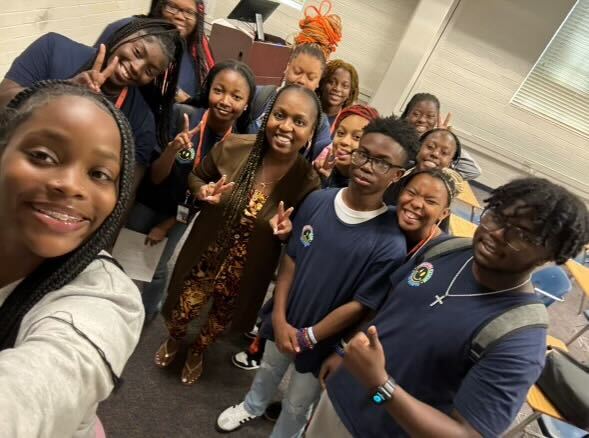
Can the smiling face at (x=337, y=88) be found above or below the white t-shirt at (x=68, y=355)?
above

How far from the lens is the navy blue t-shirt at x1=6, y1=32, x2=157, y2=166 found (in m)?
1.52

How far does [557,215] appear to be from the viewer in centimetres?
104

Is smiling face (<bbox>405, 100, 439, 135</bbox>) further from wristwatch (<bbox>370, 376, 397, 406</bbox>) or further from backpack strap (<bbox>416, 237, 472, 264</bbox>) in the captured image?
wristwatch (<bbox>370, 376, 397, 406</bbox>)

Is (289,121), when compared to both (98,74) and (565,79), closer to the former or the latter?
(98,74)

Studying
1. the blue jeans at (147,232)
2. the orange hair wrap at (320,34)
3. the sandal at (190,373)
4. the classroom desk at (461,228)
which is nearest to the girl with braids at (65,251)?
the blue jeans at (147,232)

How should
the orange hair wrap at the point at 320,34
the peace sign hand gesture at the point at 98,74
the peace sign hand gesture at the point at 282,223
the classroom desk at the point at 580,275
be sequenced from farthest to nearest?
1. the classroom desk at the point at 580,275
2. the orange hair wrap at the point at 320,34
3. the peace sign hand gesture at the point at 282,223
4. the peace sign hand gesture at the point at 98,74

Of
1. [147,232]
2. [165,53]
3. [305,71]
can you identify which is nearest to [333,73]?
[305,71]

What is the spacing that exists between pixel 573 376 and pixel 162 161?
7.94 ft

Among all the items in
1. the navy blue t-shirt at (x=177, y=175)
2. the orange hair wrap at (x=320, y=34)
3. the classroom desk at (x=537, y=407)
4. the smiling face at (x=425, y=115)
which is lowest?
the classroom desk at (x=537, y=407)

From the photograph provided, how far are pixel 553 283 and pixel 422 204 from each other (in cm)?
210

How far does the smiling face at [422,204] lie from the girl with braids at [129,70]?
3.90ft

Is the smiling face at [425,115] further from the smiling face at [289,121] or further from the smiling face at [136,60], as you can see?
the smiling face at [136,60]

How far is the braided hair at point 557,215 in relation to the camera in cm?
104

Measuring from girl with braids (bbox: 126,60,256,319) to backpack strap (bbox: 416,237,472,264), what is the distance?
1.14 m
